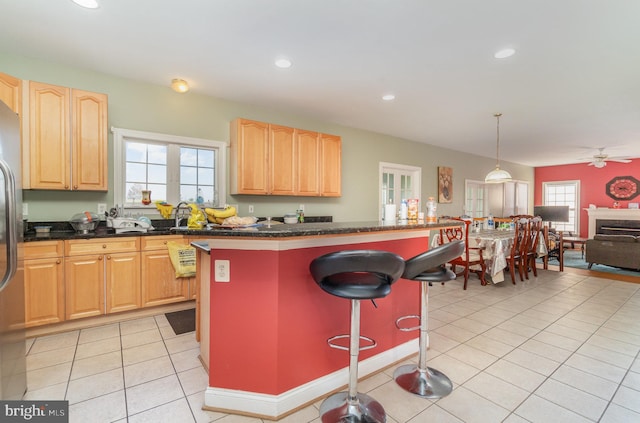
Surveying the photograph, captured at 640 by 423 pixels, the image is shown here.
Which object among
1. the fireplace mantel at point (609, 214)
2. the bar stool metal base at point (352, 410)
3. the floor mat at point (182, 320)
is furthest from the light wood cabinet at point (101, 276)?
the fireplace mantel at point (609, 214)

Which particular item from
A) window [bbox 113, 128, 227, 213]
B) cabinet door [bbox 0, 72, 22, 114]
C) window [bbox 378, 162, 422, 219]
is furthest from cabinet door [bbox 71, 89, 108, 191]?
window [bbox 378, 162, 422, 219]

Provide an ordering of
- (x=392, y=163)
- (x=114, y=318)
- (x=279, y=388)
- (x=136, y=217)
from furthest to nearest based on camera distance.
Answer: (x=392, y=163) → (x=136, y=217) → (x=114, y=318) → (x=279, y=388)

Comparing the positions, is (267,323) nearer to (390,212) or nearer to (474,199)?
(390,212)

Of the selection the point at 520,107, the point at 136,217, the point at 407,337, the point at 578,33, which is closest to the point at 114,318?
the point at 136,217

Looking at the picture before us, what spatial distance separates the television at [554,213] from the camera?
838cm

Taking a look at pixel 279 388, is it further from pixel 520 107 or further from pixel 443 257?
pixel 520 107

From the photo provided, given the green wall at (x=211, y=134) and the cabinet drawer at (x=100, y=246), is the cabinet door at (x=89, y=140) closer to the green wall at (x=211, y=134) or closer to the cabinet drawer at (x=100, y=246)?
the green wall at (x=211, y=134)

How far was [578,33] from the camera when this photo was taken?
7.67 ft

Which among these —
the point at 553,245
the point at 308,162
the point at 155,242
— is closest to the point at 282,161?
the point at 308,162

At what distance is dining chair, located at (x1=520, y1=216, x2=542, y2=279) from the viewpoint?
4.79 metres

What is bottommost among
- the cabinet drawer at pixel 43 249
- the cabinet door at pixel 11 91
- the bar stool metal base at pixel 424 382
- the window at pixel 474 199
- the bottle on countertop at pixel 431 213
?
the bar stool metal base at pixel 424 382

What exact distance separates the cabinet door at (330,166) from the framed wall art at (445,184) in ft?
10.6

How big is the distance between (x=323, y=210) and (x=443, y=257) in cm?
332

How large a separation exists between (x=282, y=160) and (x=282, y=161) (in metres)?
0.01
